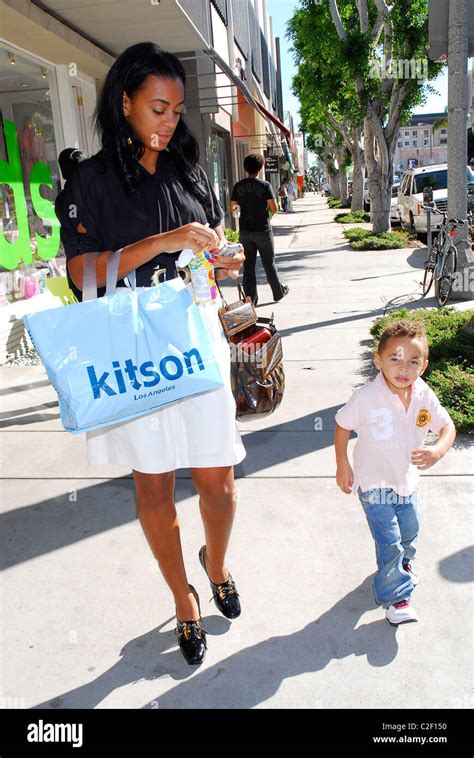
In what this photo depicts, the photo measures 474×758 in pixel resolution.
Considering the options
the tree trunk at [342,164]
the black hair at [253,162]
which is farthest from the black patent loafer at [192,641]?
the tree trunk at [342,164]

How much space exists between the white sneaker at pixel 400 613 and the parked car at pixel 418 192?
1546 cm

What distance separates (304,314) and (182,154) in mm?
5902

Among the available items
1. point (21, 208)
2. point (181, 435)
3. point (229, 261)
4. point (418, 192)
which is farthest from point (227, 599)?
point (418, 192)

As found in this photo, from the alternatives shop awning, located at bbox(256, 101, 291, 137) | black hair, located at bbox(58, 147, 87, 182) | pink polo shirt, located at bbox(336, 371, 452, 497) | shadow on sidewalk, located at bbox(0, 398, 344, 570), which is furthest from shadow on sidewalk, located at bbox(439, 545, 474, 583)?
shop awning, located at bbox(256, 101, 291, 137)

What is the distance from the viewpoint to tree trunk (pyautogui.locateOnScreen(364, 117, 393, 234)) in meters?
16.1

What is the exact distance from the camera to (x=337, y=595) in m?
2.80

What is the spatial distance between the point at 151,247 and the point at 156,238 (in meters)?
0.03

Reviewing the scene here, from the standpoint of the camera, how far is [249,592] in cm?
285

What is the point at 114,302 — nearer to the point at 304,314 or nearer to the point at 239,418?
the point at 239,418

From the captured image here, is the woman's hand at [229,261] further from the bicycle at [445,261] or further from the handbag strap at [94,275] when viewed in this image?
the bicycle at [445,261]

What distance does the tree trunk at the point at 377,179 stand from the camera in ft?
52.8

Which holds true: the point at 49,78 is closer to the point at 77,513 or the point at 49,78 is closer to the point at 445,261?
the point at 445,261

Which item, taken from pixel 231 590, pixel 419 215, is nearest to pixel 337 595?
pixel 231 590

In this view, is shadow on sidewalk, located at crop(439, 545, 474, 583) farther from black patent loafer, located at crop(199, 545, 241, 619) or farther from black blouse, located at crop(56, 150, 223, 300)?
black blouse, located at crop(56, 150, 223, 300)
